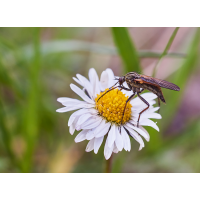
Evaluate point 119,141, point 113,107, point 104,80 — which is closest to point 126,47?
point 104,80

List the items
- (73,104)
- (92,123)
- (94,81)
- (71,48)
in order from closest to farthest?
1. (92,123)
2. (73,104)
3. (94,81)
4. (71,48)

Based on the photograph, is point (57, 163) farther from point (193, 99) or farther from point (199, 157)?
point (193, 99)

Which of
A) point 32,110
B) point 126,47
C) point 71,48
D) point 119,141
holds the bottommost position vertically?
point 119,141

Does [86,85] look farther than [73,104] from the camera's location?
Yes

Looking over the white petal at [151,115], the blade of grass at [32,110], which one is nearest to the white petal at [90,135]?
the white petal at [151,115]

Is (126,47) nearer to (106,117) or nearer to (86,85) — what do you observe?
(86,85)

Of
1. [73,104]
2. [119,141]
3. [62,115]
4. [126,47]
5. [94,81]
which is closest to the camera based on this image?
[119,141]
